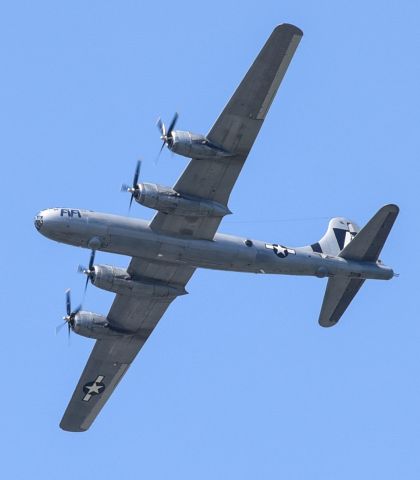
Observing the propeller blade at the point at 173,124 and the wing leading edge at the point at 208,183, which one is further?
the propeller blade at the point at 173,124

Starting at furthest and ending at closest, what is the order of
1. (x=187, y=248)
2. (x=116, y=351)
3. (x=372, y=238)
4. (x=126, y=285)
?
1. (x=116, y=351)
2. (x=372, y=238)
3. (x=126, y=285)
4. (x=187, y=248)

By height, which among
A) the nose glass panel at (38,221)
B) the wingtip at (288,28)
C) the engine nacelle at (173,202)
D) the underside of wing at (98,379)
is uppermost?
the wingtip at (288,28)

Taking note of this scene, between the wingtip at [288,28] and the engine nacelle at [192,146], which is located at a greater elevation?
the wingtip at [288,28]

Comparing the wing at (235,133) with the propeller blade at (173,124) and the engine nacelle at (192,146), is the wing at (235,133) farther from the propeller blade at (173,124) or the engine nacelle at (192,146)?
the propeller blade at (173,124)

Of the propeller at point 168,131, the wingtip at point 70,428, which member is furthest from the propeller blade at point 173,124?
the wingtip at point 70,428

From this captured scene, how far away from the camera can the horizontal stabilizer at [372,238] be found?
2127 inches

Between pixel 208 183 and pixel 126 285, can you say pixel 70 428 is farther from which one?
pixel 208 183

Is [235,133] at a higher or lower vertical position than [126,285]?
higher

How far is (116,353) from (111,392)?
241 centimetres

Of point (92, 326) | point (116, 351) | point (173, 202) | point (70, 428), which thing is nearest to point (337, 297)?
point (173, 202)

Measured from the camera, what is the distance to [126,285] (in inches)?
2133

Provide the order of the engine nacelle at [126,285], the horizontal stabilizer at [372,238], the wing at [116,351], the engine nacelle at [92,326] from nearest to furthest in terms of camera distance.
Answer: the engine nacelle at [126,285] → the horizontal stabilizer at [372,238] → the wing at [116,351] → the engine nacelle at [92,326]

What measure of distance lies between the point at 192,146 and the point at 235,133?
208cm

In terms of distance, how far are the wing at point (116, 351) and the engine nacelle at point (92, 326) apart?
0.37 m
